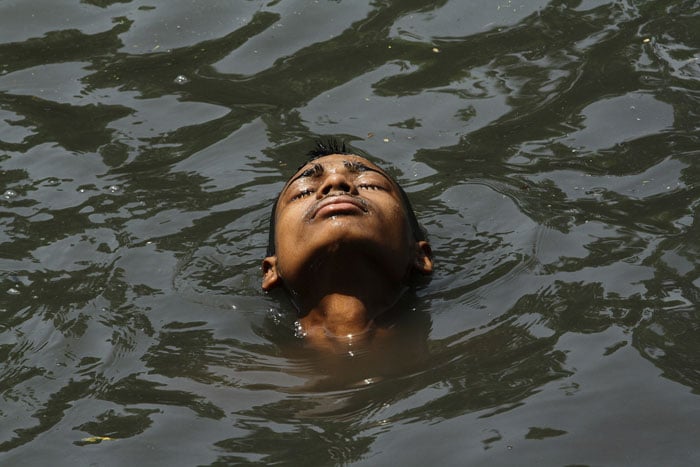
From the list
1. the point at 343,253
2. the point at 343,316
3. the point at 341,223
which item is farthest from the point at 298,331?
the point at 341,223

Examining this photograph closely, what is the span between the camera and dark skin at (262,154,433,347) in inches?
262

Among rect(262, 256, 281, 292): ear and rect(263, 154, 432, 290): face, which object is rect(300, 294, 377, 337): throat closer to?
rect(263, 154, 432, 290): face

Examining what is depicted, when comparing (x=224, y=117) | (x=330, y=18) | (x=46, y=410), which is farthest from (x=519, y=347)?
(x=330, y=18)

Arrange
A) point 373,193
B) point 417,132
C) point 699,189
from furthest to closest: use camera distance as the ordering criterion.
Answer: point 417,132
point 699,189
point 373,193

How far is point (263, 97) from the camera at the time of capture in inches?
369

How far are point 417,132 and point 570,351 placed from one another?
316 centimetres

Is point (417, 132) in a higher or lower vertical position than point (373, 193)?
lower

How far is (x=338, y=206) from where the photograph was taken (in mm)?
6660

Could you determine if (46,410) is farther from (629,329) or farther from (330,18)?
(330,18)

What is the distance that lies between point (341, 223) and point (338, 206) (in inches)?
4.8

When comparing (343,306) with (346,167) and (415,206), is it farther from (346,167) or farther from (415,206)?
(415,206)

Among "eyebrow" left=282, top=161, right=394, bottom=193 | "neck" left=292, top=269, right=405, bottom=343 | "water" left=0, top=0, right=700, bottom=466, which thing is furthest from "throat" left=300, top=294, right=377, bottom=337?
"eyebrow" left=282, top=161, right=394, bottom=193

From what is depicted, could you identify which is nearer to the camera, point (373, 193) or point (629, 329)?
point (629, 329)

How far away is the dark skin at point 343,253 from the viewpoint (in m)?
6.65
